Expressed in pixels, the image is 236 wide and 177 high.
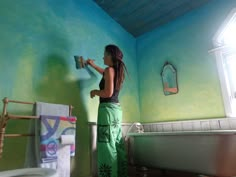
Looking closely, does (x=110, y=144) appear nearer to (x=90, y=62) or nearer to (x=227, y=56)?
(x=90, y=62)

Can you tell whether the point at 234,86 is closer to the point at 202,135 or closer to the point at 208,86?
the point at 208,86

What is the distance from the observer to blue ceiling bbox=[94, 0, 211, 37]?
221 centimetres

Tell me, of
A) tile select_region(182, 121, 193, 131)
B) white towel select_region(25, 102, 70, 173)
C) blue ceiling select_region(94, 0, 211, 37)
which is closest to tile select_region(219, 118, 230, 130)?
tile select_region(182, 121, 193, 131)

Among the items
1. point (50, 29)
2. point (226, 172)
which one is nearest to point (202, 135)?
point (226, 172)

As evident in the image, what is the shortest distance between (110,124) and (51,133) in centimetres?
51

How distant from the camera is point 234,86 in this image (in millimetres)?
1969

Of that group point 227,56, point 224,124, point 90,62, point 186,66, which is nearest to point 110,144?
point 90,62

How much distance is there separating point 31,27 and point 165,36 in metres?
1.73

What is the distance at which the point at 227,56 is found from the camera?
2.06 metres

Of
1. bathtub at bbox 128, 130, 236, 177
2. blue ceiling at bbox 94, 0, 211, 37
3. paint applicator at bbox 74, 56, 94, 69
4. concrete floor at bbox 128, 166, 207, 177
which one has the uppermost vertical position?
blue ceiling at bbox 94, 0, 211, 37

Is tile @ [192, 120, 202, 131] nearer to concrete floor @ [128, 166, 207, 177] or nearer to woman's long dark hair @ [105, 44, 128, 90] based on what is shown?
concrete floor @ [128, 166, 207, 177]

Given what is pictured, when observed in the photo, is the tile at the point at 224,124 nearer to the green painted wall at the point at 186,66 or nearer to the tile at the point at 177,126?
the green painted wall at the point at 186,66

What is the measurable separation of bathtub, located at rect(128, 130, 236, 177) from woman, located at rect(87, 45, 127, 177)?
34cm

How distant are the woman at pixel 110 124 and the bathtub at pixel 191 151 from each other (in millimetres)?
345
